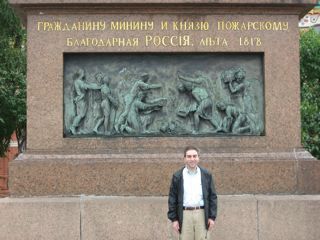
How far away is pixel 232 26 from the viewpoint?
11.1 meters

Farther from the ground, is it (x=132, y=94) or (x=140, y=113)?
(x=132, y=94)

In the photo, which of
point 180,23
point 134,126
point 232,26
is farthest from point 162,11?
point 134,126

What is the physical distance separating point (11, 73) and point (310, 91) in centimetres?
1201

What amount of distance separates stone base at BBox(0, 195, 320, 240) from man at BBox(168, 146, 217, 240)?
232 centimetres

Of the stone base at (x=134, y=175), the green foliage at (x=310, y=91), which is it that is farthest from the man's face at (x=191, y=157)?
the green foliage at (x=310, y=91)

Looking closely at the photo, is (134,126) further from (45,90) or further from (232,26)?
(232,26)

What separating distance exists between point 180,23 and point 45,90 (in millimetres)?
2558

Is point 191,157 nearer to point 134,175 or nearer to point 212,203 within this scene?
point 212,203

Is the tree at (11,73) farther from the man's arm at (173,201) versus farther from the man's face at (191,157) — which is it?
the man's face at (191,157)

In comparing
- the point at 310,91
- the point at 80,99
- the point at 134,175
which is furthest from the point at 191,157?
the point at 310,91

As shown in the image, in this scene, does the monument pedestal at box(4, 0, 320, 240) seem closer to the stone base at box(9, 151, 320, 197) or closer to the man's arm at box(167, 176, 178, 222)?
the stone base at box(9, 151, 320, 197)

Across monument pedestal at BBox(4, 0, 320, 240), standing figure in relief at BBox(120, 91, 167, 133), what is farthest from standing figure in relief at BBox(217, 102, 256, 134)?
standing figure in relief at BBox(120, 91, 167, 133)

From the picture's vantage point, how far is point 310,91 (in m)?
26.3

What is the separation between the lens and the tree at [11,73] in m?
21.5
